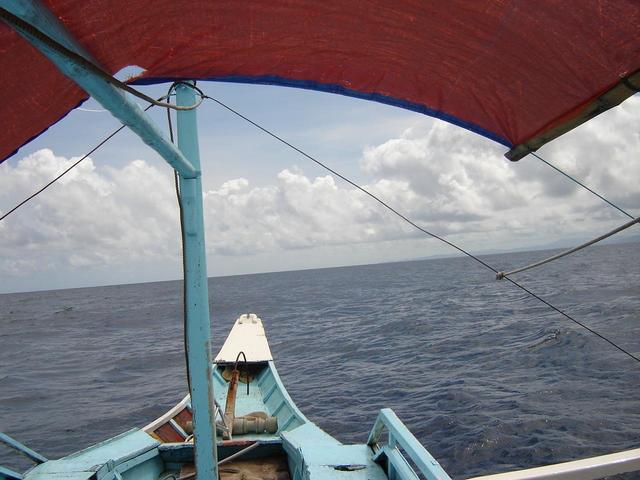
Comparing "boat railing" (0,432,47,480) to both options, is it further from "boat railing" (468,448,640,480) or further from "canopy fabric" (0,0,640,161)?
"boat railing" (468,448,640,480)

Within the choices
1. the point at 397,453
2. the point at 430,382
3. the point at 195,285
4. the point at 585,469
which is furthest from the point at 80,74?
the point at 430,382

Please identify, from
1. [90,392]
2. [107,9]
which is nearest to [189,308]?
[107,9]

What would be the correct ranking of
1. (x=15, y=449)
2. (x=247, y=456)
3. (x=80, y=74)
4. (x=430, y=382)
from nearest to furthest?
(x=80, y=74)
(x=15, y=449)
(x=247, y=456)
(x=430, y=382)

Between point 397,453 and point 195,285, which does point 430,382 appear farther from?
point 195,285

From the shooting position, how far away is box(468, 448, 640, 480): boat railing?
1.90 meters

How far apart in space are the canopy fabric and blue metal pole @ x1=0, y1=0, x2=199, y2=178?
0.67ft

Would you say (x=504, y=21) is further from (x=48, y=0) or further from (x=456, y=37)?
(x=48, y=0)

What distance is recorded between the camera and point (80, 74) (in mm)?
1904

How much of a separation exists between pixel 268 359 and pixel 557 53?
1252cm

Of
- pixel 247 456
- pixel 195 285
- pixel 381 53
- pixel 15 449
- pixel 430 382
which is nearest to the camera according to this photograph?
pixel 381 53

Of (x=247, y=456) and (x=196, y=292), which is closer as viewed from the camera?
(x=196, y=292)

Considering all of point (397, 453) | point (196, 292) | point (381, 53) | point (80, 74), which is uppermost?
point (381, 53)

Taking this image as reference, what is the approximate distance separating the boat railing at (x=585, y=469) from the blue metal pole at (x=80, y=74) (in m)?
2.60

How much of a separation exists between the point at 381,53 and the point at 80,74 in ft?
6.98
